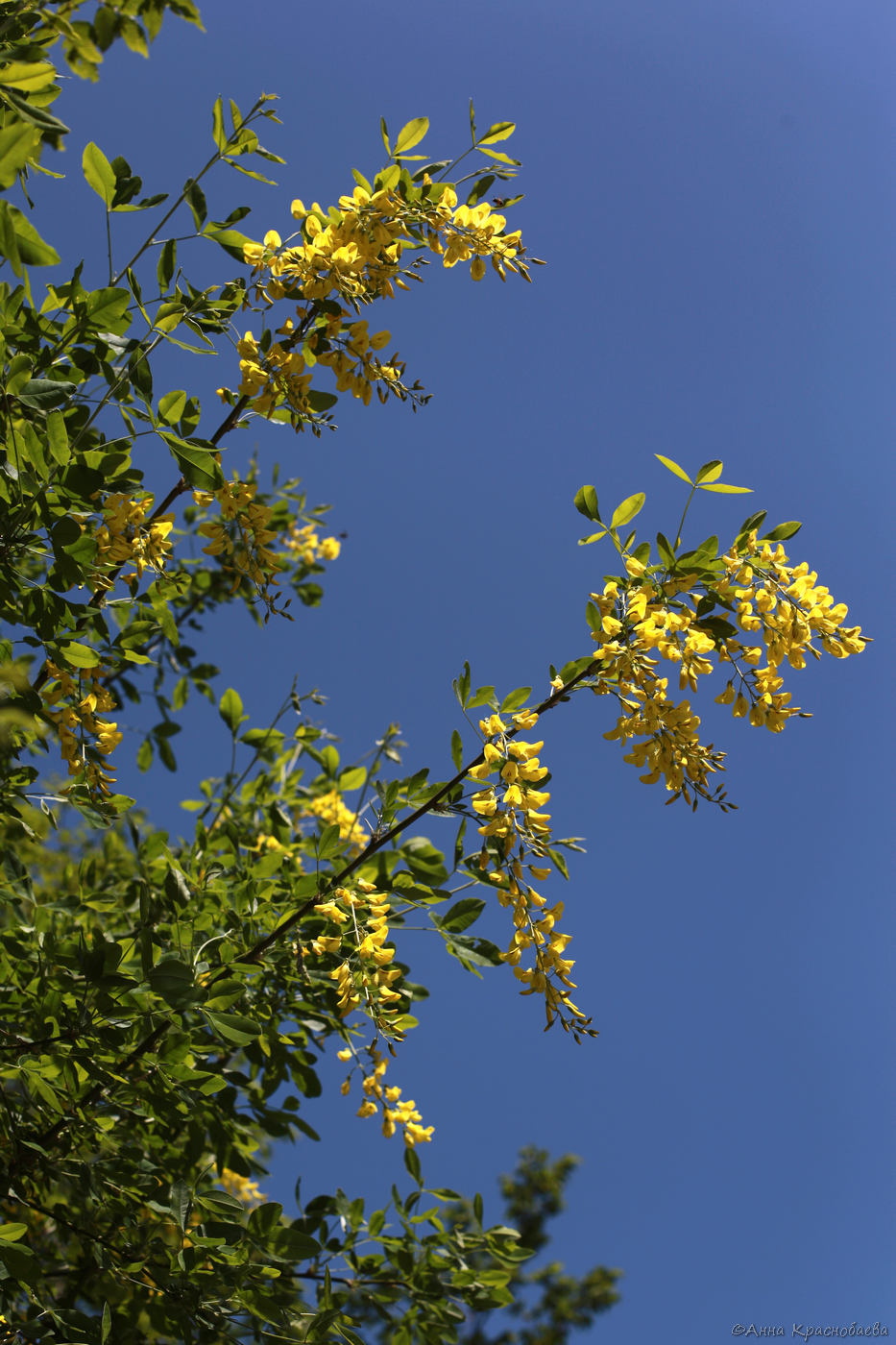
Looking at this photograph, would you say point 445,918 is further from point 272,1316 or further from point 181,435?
point 181,435

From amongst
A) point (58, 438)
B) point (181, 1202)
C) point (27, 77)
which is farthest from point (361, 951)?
point (27, 77)

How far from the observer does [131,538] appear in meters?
2.38

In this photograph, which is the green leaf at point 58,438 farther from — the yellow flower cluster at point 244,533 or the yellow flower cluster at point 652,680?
the yellow flower cluster at point 652,680

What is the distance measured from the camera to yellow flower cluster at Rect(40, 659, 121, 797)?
231cm

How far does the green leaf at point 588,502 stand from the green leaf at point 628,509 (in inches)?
1.9

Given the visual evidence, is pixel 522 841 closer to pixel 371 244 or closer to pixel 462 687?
pixel 462 687

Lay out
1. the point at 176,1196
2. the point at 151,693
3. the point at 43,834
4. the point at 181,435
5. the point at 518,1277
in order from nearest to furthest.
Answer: the point at 43,834 → the point at 176,1196 → the point at 181,435 → the point at 151,693 → the point at 518,1277

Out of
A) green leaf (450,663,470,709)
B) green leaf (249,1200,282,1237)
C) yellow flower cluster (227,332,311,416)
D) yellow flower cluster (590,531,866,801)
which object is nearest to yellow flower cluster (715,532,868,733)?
yellow flower cluster (590,531,866,801)

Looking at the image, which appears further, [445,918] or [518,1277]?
[518,1277]

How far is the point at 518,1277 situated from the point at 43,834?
1080cm

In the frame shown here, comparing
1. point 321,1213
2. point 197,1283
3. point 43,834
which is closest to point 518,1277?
point 321,1213

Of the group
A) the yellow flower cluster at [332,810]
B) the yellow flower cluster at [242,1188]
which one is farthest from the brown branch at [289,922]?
the yellow flower cluster at [242,1188]

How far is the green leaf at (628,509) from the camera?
2.22 m

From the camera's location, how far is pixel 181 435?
7.91 feet
